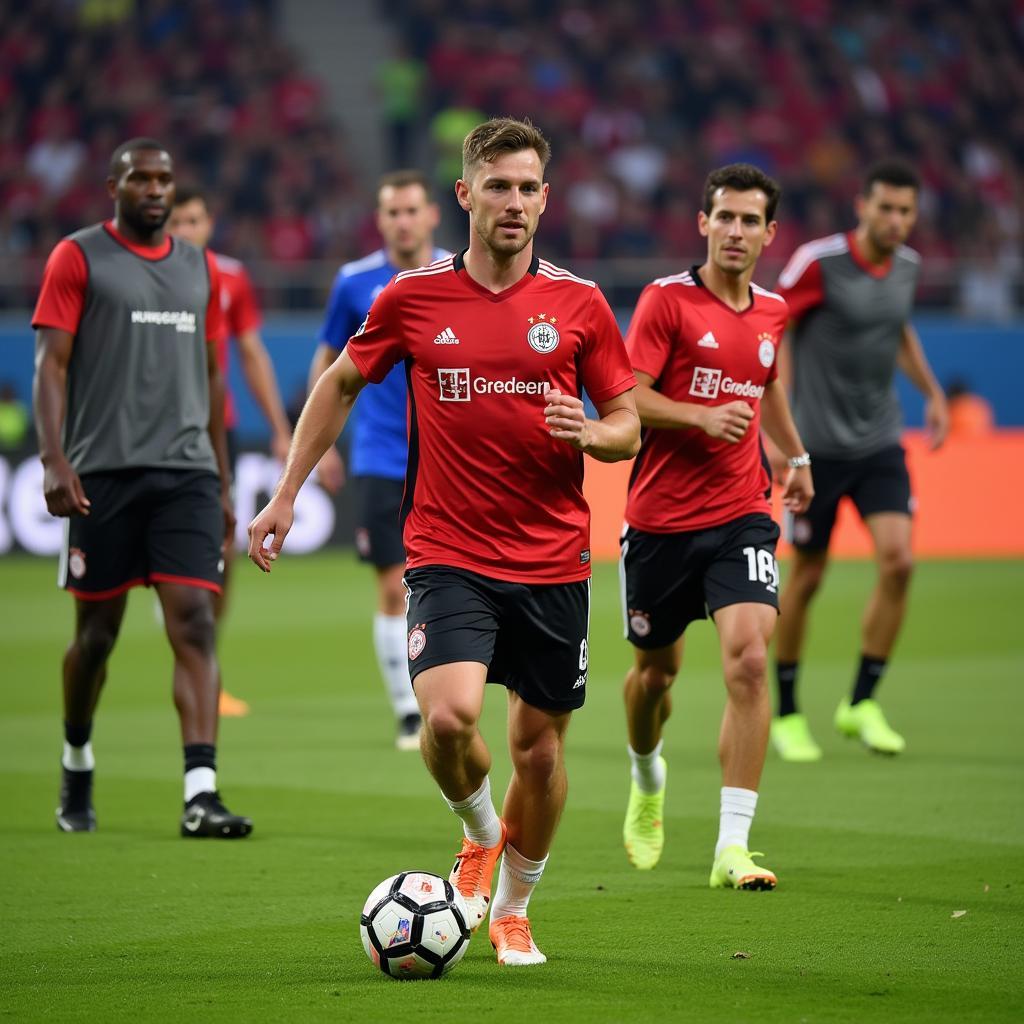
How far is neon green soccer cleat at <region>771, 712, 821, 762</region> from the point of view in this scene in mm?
9320

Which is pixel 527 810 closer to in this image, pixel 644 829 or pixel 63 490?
pixel 644 829

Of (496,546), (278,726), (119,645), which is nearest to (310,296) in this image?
(119,645)

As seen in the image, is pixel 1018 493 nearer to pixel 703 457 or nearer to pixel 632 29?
pixel 632 29

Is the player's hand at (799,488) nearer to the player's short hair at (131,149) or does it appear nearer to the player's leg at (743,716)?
the player's leg at (743,716)

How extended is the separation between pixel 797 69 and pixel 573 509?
24.0m

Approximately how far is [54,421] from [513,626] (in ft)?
8.67

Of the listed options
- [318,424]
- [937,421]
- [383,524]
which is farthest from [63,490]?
[937,421]

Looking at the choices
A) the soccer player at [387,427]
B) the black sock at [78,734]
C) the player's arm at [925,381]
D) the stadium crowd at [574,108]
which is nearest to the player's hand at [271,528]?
the black sock at [78,734]

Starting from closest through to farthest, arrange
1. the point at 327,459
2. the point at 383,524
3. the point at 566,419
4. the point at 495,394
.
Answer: the point at 566,419, the point at 495,394, the point at 327,459, the point at 383,524

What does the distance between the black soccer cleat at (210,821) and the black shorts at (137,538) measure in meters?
0.83

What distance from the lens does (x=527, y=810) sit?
5.40 metres

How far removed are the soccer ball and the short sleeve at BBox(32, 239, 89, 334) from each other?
318 centimetres

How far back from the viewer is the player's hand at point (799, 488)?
7.42 meters

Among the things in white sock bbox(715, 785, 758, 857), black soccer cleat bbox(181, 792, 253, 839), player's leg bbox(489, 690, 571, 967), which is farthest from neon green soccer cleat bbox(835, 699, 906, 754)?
player's leg bbox(489, 690, 571, 967)
